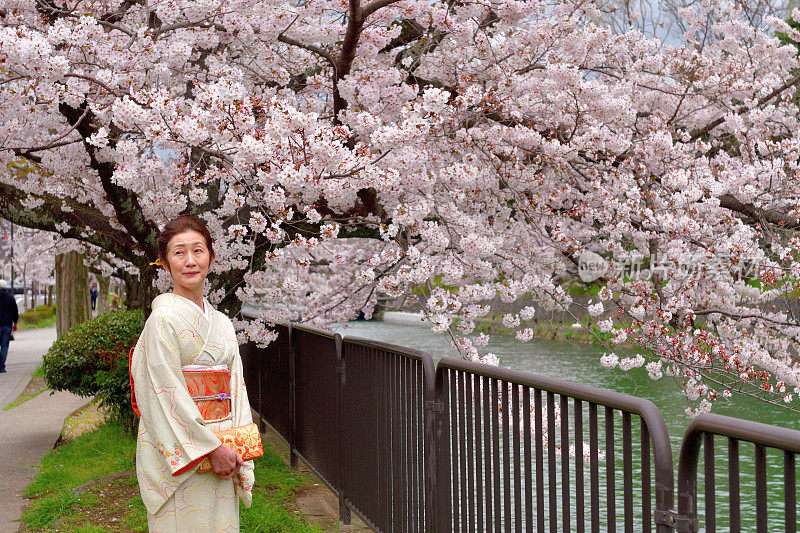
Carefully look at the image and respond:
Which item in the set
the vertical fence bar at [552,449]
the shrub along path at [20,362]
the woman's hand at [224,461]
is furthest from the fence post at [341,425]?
the shrub along path at [20,362]

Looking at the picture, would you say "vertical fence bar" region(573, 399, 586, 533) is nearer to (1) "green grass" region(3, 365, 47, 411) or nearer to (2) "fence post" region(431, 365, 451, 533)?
(2) "fence post" region(431, 365, 451, 533)

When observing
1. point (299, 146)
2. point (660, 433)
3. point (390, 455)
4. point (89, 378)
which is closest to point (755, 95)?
point (299, 146)

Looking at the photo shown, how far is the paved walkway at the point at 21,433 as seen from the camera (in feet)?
20.8

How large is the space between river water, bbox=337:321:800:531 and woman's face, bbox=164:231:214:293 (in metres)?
2.14

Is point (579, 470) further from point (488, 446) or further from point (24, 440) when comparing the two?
point (24, 440)

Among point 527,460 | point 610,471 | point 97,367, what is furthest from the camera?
point 97,367

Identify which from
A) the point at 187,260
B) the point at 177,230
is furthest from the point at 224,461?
the point at 177,230

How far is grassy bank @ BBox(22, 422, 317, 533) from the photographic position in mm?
5332

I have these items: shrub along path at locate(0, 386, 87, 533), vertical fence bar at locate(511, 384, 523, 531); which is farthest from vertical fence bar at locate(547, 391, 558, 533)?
shrub along path at locate(0, 386, 87, 533)

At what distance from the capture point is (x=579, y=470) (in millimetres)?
2660

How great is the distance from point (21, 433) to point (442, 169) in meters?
5.68

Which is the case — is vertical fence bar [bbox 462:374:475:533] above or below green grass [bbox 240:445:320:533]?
above

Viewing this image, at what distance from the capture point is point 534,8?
7.02 meters

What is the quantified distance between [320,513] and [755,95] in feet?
20.5
